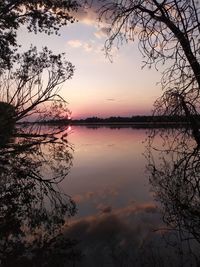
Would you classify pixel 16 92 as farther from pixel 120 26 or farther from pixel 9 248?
pixel 120 26

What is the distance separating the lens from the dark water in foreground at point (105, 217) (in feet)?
22.7

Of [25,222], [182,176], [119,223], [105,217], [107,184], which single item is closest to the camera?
[182,176]

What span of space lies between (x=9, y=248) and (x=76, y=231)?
4.28 m

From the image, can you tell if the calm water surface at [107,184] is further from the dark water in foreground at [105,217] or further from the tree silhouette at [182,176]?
the tree silhouette at [182,176]

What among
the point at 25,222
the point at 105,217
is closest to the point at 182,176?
the point at 25,222

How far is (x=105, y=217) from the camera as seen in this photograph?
18219 millimetres

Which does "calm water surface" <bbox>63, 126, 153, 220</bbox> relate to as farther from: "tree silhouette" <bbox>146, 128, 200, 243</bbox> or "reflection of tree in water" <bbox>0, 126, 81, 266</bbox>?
"tree silhouette" <bbox>146, 128, 200, 243</bbox>

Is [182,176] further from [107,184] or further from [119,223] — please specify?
[107,184]

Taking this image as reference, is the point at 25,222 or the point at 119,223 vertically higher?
the point at 25,222

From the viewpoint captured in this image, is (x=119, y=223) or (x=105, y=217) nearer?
(x=119, y=223)

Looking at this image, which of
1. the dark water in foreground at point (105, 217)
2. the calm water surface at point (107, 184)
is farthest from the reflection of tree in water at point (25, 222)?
the calm water surface at point (107, 184)

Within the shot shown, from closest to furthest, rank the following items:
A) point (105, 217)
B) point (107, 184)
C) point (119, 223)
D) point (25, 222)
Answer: point (25, 222), point (119, 223), point (105, 217), point (107, 184)

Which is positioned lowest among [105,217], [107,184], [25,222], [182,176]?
[107,184]

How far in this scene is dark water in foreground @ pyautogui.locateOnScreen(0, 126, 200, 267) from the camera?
6920 mm
